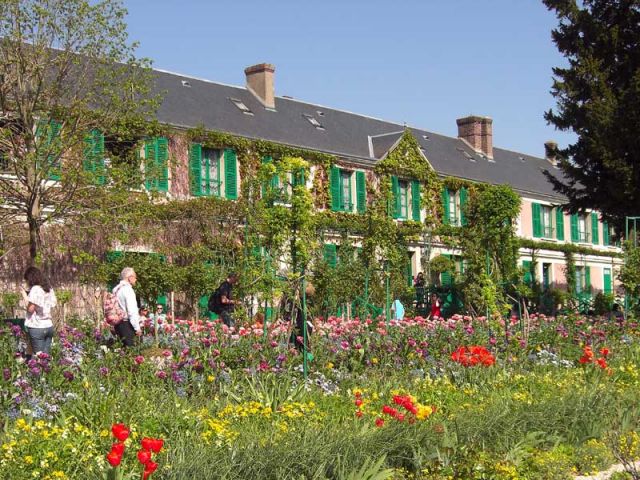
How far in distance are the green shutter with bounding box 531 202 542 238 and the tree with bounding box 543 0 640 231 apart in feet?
41.0

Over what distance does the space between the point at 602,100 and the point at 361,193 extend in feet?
28.4

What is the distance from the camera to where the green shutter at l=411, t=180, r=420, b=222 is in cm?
2883

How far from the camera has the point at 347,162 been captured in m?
26.8

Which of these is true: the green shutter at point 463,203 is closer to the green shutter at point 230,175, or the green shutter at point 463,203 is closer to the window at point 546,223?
the window at point 546,223

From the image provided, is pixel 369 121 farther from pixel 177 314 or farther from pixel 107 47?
pixel 107 47

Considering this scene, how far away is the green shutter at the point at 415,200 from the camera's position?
28828 mm

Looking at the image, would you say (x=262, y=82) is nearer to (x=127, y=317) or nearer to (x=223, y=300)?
(x=223, y=300)

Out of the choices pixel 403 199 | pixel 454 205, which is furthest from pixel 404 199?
pixel 454 205

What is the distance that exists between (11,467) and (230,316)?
30.9 feet

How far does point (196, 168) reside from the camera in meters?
22.2

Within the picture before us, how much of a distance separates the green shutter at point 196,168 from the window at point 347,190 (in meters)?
4.98

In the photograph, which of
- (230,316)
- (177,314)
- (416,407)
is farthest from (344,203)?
(416,407)

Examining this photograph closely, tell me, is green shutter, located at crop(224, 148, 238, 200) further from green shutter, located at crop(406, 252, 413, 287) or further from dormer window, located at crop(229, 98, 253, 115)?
green shutter, located at crop(406, 252, 413, 287)

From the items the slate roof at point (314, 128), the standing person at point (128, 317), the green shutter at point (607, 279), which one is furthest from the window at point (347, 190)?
the standing person at point (128, 317)
